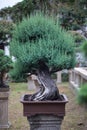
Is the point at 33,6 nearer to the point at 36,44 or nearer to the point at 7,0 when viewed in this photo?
the point at 7,0

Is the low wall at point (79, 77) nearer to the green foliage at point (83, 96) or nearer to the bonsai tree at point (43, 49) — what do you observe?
the bonsai tree at point (43, 49)

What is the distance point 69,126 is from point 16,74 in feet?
4.93

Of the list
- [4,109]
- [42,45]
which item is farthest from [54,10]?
[42,45]

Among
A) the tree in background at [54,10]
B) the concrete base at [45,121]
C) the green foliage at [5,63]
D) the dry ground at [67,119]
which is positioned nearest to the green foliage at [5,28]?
the tree in background at [54,10]

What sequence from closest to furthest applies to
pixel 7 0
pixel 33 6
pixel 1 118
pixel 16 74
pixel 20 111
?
pixel 16 74 → pixel 1 118 → pixel 20 111 → pixel 33 6 → pixel 7 0

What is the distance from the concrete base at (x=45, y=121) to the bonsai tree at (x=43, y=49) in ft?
0.67

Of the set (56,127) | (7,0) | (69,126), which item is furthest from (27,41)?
(7,0)

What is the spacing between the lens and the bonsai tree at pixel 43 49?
3336 mm

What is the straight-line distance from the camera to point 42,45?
335 cm

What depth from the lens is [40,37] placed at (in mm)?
3467

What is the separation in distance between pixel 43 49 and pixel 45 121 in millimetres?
764

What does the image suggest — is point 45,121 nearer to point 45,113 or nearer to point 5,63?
point 45,113

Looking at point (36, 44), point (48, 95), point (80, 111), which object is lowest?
point (80, 111)

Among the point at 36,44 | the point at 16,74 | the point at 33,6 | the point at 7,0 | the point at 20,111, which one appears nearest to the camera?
the point at 36,44
